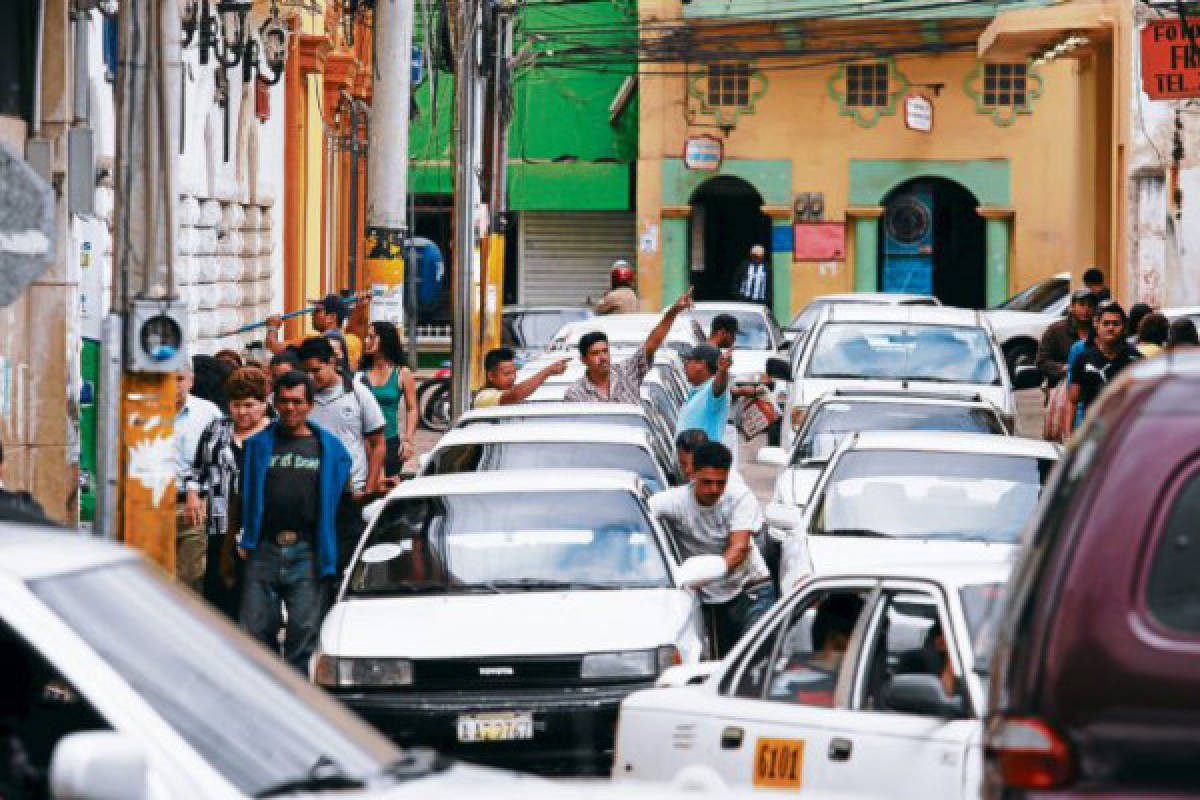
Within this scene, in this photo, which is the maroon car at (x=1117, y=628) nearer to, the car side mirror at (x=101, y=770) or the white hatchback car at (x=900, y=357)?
the car side mirror at (x=101, y=770)

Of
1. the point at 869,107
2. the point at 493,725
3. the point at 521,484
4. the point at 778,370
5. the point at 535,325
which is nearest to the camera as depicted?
the point at 493,725

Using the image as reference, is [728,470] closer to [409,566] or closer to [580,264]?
[409,566]

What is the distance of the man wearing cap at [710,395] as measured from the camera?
1667 centimetres

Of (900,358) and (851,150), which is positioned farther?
(851,150)

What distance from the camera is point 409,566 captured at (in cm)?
1187

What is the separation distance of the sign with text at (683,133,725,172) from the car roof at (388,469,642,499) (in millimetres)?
34814

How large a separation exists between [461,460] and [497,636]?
3.74 m

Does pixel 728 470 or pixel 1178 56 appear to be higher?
pixel 1178 56

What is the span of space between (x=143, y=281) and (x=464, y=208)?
Result: 1328 cm

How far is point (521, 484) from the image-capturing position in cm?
1244

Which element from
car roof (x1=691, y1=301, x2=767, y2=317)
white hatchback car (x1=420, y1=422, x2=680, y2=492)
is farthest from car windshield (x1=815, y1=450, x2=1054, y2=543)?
car roof (x1=691, y1=301, x2=767, y2=317)

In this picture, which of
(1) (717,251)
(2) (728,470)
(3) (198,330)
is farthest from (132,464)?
(1) (717,251)

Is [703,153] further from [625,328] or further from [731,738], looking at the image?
[731,738]

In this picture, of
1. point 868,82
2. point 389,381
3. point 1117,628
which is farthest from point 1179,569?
point 868,82
